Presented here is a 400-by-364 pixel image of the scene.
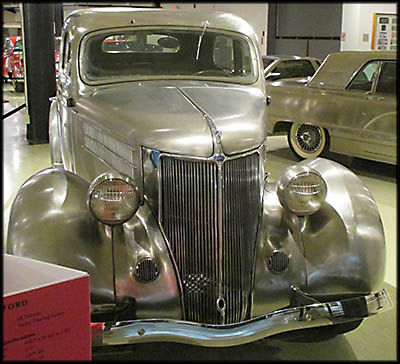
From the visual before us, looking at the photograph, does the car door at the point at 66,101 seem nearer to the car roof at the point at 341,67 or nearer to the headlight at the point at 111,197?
the headlight at the point at 111,197

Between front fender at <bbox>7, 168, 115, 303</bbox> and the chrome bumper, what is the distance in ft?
0.72

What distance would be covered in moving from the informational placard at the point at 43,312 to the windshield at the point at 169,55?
2.12 meters

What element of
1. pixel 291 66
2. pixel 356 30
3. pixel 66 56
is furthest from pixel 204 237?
pixel 356 30

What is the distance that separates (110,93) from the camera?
3203 mm

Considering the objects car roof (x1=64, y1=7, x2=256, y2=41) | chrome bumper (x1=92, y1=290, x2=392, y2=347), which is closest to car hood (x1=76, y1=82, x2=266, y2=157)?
car roof (x1=64, y1=7, x2=256, y2=41)

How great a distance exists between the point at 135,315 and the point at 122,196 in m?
0.54

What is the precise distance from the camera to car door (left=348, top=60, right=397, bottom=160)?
235 inches

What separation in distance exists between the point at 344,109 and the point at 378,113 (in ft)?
1.62

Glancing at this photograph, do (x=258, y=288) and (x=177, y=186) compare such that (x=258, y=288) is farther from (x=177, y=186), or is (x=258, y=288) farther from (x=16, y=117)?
(x=16, y=117)

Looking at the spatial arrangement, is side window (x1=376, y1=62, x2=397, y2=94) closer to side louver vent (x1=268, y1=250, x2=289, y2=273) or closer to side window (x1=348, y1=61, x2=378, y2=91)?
side window (x1=348, y1=61, x2=378, y2=91)

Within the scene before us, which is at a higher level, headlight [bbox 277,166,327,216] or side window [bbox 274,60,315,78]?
headlight [bbox 277,166,327,216]

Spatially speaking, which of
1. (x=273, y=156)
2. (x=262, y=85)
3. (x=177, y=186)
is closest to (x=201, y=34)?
(x=262, y=85)

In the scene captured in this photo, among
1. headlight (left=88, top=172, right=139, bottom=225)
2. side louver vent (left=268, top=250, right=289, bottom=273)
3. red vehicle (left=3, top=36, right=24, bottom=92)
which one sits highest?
headlight (left=88, top=172, right=139, bottom=225)

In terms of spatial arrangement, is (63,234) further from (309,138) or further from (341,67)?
(341,67)
